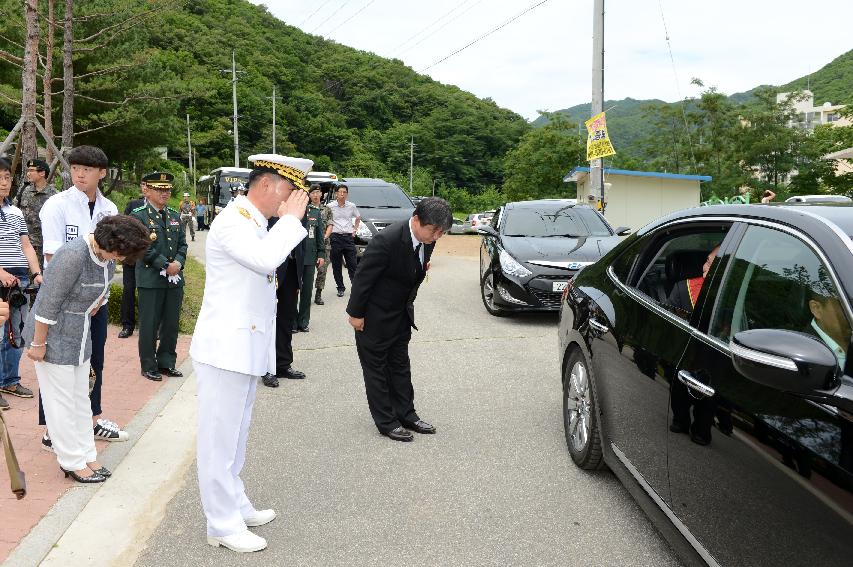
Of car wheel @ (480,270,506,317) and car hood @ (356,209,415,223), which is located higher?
car hood @ (356,209,415,223)

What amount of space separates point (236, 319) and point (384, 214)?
12969mm

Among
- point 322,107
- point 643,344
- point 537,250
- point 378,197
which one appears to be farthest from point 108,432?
point 322,107

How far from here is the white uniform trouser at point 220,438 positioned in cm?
346

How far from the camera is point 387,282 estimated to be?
5.15m

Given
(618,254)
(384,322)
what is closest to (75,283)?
(384,322)

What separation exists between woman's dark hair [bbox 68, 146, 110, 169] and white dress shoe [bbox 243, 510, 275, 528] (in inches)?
106

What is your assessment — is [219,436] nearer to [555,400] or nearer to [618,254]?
[618,254]

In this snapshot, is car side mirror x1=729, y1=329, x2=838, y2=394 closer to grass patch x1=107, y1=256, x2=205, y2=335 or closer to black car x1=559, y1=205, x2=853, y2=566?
black car x1=559, y1=205, x2=853, y2=566

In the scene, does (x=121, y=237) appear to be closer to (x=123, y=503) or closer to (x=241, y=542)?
(x=123, y=503)

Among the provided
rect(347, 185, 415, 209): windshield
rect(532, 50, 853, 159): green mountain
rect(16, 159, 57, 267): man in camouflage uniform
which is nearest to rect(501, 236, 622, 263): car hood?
rect(16, 159, 57, 267): man in camouflage uniform

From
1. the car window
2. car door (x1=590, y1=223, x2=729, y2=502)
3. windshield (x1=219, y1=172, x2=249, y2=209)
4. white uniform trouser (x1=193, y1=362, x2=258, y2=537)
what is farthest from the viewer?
windshield (x1=219, y1=172, x2=249, y2=209)

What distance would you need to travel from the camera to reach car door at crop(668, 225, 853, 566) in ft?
6.97

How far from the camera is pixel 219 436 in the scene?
11.5ft

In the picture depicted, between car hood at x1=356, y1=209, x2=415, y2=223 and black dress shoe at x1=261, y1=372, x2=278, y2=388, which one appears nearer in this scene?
black dress shoe at x1=261, y1=372, x2=278, y2=388
